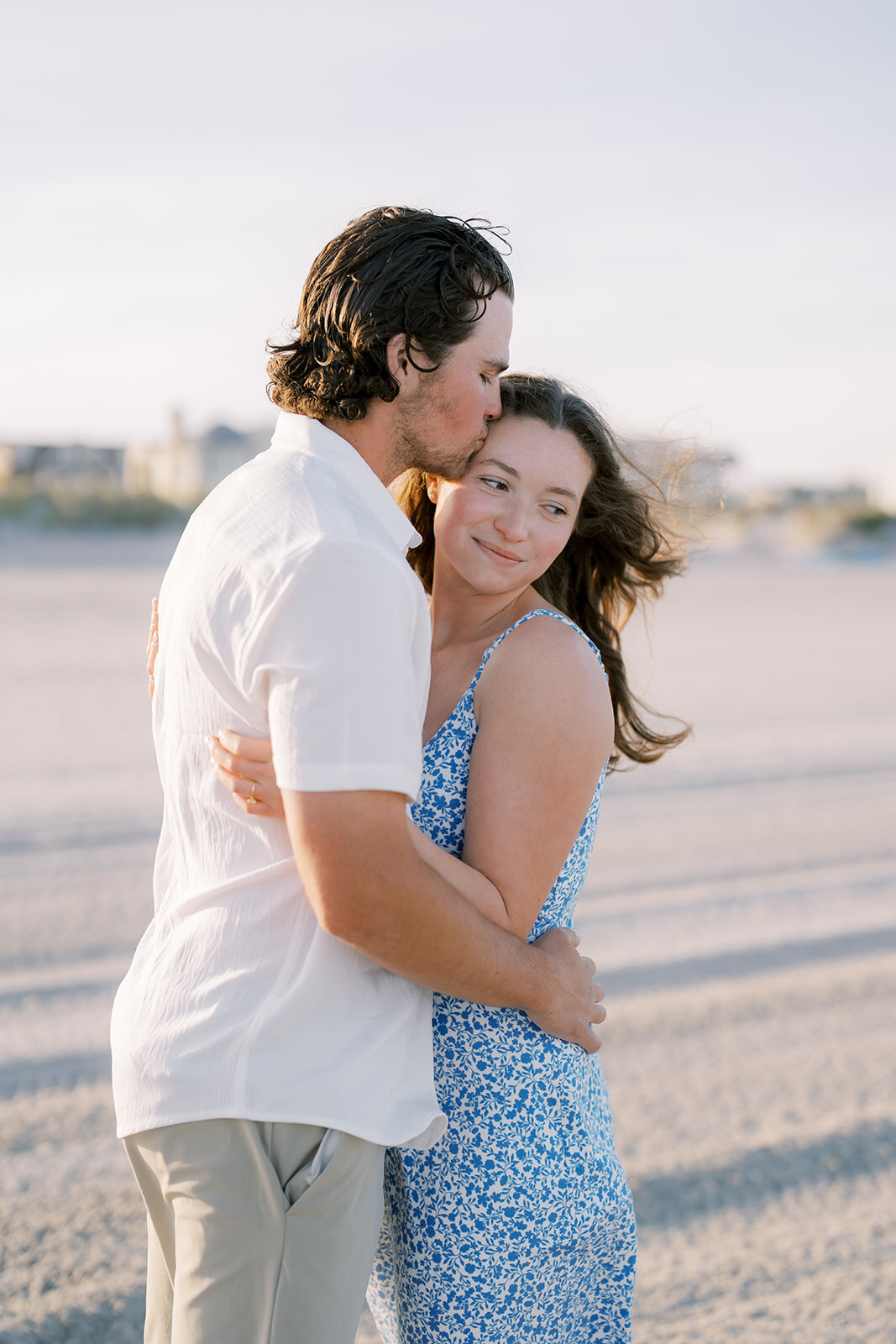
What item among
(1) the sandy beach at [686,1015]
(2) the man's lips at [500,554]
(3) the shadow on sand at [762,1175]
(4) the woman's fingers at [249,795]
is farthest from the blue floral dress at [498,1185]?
(3) the shadow on sand at [762,1175]

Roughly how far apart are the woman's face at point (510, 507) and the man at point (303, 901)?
456mm

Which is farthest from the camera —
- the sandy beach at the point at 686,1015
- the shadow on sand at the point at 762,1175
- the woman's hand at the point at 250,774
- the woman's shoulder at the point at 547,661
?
the shadow on sand at the point at 762,1175

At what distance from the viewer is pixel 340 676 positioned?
144cm

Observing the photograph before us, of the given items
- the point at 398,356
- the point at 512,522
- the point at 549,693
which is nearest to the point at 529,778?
the point at 549,693

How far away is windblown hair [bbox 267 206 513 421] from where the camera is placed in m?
1.82

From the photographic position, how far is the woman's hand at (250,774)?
1.56 m

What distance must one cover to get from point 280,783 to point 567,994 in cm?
73

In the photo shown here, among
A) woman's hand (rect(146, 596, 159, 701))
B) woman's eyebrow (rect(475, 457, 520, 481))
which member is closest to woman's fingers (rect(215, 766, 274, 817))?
woman's hand (rect(146, 596, 159, 701))

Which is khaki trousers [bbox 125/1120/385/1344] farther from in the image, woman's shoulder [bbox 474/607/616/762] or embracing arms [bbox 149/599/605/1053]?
woman's shoulder [bbox 474/607/616/762]

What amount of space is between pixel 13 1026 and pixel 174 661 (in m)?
2.98

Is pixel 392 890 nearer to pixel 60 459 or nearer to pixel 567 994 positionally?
pixel 567 994

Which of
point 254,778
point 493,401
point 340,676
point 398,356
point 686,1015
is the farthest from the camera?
point 686,1015

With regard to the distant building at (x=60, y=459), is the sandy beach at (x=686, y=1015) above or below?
above

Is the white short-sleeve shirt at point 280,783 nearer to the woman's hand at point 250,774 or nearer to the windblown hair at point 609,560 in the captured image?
the woman's hand at point 250,774
